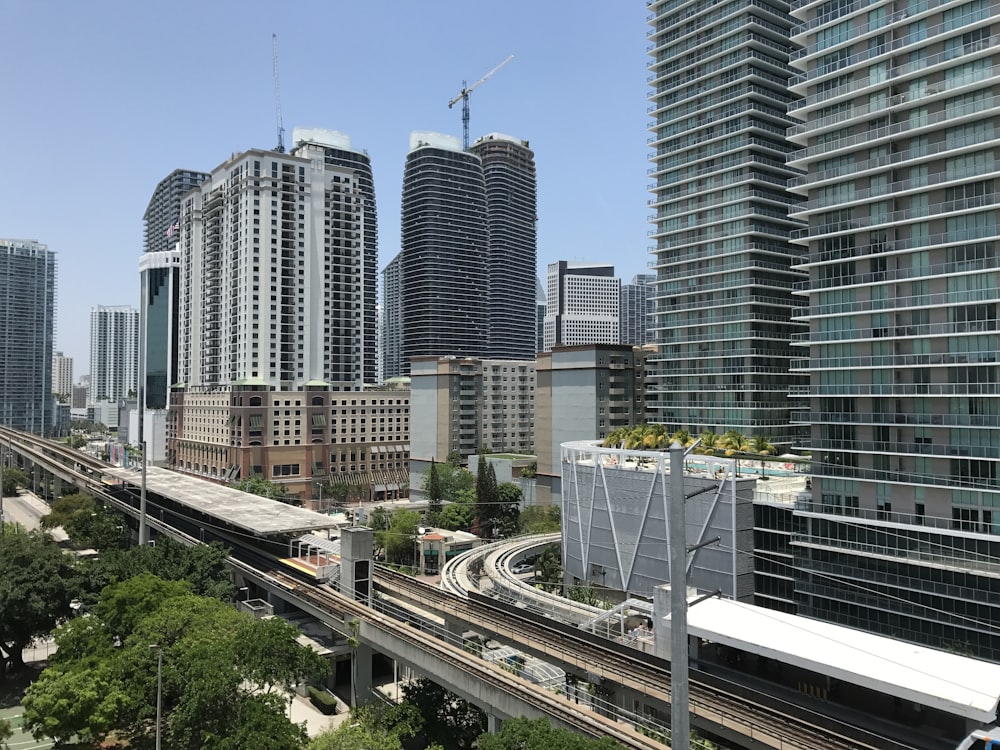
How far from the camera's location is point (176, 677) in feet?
135

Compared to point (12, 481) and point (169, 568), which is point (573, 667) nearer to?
point (169, 568)

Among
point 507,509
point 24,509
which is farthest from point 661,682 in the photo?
point 24,509

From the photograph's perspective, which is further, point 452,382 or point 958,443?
point 452,382

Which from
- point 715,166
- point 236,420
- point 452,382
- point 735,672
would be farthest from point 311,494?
point 735,672

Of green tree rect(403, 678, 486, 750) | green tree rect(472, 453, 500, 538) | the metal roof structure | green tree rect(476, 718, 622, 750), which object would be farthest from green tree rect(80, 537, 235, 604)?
green tree rect(472, 453, 500, 538)

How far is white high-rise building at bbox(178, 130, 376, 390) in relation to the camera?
484ft

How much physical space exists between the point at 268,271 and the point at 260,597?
295 ft

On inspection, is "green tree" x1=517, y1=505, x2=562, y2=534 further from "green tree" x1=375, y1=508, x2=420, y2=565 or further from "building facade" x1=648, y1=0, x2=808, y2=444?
"building facade" x1=648, y1=0, x2=808, y2=444

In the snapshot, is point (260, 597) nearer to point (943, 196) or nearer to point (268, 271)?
point (943, 196)

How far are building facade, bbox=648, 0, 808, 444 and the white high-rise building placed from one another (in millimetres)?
84189

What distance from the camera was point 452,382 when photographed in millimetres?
143625

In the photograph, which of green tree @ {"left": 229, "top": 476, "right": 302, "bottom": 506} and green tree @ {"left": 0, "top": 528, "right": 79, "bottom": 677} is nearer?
green tree @ {"left": 0, "top": 528, "right": 79, "bottom": 677}

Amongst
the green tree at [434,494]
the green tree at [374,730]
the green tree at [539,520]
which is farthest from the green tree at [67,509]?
the green tree at [374,730]

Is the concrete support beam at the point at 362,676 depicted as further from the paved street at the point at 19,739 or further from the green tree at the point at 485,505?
the green tree at the point at 485,505
